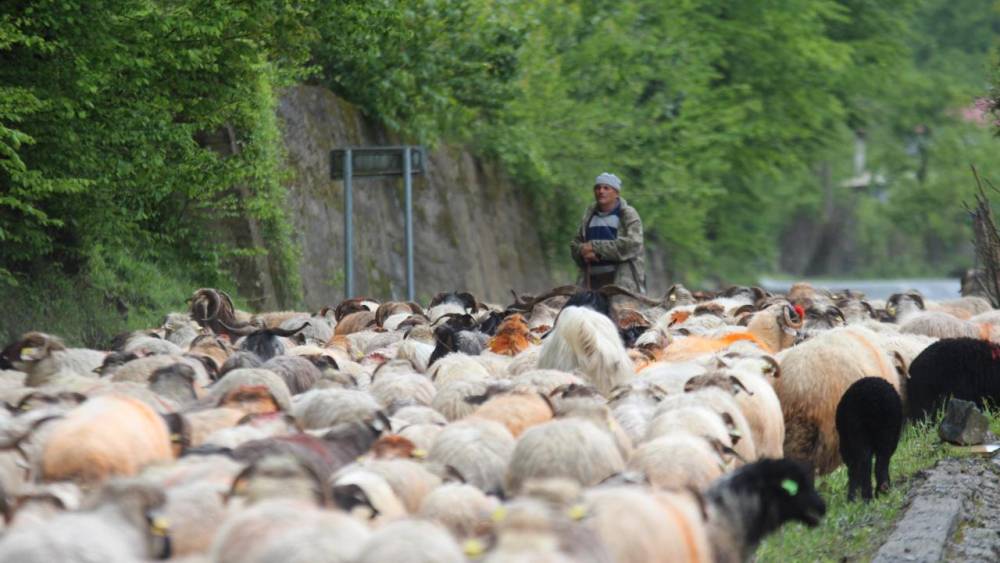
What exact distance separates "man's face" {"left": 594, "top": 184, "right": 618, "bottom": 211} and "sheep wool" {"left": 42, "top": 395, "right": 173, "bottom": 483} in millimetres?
9898

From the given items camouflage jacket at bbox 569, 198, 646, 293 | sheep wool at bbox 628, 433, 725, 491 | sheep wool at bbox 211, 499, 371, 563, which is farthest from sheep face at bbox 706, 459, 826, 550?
camouflage jacket at bbox 569, 198, 646, 293

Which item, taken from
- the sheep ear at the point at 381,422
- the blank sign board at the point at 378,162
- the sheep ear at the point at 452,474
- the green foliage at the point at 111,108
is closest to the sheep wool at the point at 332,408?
the sheep ear at the point at 381,422

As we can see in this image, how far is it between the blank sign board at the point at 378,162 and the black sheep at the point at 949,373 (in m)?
8.42

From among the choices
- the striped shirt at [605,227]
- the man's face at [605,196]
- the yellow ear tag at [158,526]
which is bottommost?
the yellow ear tag at [158,526]

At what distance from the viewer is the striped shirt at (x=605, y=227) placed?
17.9 m

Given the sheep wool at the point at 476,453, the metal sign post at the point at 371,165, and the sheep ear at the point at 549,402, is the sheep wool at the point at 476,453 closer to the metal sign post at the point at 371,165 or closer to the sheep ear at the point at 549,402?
the sheep ear at the point at 549,402

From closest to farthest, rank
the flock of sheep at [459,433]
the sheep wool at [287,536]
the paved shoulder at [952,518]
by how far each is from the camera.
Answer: the sheep wool at [287,536] → the flock of sheep at [459,433] → the paved shoulder at [952,518]

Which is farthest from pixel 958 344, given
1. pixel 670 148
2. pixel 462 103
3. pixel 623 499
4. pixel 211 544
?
pixel 670 148

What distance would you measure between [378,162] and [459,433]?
12.0 m

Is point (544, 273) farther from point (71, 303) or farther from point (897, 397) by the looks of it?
point (897, 397)

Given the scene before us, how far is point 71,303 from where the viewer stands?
1692 cm

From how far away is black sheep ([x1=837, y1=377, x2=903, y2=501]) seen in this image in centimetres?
1100

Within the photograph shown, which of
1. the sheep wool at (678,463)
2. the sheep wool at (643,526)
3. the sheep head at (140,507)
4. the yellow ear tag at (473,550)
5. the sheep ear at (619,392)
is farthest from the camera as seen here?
the sheep ear at (619,392)

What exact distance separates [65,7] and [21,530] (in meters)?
9.03
